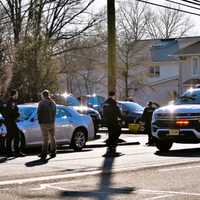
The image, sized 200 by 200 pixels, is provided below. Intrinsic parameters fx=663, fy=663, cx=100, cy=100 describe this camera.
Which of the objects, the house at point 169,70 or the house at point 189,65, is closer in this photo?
the house at point 189,65

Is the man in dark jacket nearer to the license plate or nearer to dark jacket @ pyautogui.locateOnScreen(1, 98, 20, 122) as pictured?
the license plate

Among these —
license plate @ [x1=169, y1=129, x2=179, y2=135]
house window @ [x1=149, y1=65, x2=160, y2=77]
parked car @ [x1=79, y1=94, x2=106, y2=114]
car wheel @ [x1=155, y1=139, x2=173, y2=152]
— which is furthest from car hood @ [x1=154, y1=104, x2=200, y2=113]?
house window @ [x1=149, y1=65, x2=160, y2=77]

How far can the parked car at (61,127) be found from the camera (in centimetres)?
1825

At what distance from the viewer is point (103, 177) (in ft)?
40.8

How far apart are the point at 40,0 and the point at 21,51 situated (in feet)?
38.1

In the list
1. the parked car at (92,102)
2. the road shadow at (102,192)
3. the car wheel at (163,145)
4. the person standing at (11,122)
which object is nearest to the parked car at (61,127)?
the person standing at (11,122)

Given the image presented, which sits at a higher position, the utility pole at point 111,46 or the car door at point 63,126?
the utility pole at point 111,46

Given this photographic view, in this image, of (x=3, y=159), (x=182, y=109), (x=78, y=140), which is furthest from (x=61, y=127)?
(x=182, y=109)

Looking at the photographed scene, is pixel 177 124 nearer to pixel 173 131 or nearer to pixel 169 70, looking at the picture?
pixel 173 131

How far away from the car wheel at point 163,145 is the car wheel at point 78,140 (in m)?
2.42

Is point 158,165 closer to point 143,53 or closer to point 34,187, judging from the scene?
point 34,187

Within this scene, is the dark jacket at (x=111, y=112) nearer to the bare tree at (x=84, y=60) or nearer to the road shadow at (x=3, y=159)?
the road shadow at (x=3, y=159)

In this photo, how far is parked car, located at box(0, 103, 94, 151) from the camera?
18.2 meters

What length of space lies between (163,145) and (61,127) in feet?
9.88
